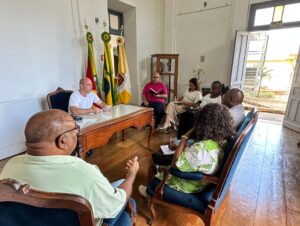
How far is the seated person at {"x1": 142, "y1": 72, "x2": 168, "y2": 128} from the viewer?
363 cm

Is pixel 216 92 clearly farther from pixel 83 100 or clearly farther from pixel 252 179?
pixel 83 100

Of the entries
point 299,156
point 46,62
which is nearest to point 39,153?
point 46,62

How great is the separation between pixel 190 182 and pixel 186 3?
16.2 ft

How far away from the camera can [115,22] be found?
4.43m

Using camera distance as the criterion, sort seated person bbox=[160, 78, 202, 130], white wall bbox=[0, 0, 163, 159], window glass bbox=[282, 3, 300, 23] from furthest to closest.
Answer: window glass bbox=[282, 3, 300, 23] < seated person bbox=[160, 78, 202, 130] < white wall bbox=[0, 0, 163, 159]

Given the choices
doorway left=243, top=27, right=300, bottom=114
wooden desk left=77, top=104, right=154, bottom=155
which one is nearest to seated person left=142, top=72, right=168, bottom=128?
wooden desk left=77, top=104, right=154, bottom=155

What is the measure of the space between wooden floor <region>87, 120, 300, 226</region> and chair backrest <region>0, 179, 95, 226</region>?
1059 millimetres

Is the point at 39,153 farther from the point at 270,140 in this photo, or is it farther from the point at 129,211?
the point at 270,140

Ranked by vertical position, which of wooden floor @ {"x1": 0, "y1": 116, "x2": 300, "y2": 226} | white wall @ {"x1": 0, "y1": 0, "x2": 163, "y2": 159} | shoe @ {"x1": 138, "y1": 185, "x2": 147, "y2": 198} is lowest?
wooden floor @ {"x1": 0, "y1": 116, "x2": 300, "y2": 226}

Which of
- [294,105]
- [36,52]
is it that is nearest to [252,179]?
[294,105]

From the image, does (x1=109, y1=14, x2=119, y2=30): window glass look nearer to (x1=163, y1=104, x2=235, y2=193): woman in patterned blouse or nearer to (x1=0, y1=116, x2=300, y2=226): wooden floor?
(x1=0, y1=116, x2=300, y2=226): wooden floor

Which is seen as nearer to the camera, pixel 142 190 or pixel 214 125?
pixel 214 125

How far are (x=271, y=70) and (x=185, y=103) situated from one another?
5.09m

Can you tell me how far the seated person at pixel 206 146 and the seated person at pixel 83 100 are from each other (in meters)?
1.40
